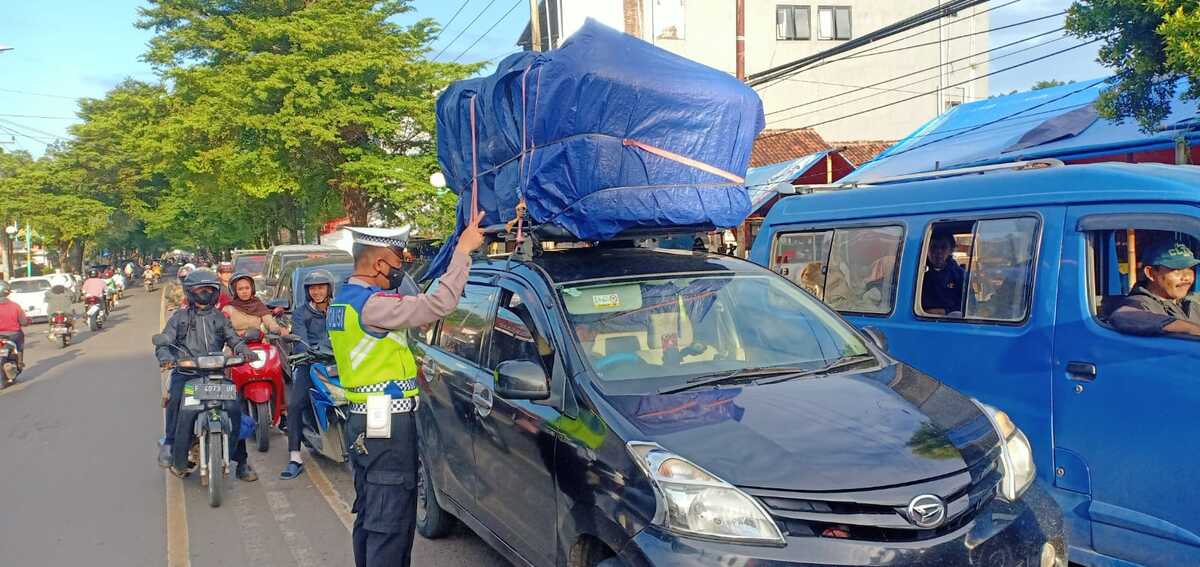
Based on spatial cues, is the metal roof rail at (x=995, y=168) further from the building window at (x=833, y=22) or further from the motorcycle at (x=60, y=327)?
the building window at (x=833, y=22)

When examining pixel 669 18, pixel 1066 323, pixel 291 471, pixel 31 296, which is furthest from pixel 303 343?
pixel 669 18

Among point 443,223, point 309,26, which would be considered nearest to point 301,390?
point 443,223

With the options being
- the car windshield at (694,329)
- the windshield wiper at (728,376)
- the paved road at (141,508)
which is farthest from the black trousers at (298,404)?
the windshield wiper at (728,376)

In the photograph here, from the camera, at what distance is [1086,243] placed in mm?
4348

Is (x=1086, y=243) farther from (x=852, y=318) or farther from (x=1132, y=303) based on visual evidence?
(x=852, y=318)

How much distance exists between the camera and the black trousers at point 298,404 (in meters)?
7.68

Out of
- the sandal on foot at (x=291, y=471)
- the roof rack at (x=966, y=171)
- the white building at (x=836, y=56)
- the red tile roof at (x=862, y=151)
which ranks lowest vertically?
the sandal on foot at (x=291, y=471)

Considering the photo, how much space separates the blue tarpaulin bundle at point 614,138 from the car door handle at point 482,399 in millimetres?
868

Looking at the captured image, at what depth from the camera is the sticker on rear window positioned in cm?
402

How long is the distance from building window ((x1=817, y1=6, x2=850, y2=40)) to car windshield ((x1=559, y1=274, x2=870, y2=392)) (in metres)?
29.1

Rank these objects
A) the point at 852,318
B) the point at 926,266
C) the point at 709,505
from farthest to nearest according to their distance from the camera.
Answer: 1. the point at 852,318
2. the point at 926,266
3. the point at 709,505

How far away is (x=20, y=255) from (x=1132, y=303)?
283 ft

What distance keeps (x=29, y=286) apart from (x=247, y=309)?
23.1 meters

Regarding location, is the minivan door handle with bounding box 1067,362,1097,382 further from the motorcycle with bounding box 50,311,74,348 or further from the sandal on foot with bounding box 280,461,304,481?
the motorcycle with bounding box 50,311,74,348
